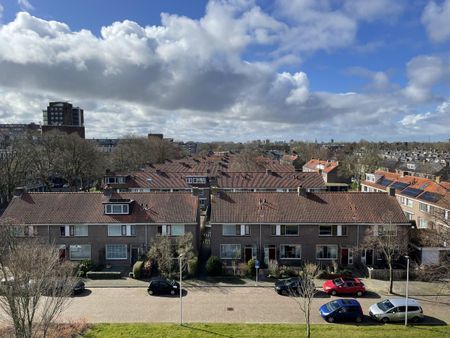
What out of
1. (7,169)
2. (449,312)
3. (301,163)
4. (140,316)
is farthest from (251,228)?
(301,163)

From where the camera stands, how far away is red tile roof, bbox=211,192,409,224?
3793 centimetres

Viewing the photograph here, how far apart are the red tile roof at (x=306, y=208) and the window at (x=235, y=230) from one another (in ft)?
1.70

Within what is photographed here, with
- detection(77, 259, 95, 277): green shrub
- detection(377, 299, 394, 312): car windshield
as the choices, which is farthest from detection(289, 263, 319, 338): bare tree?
detection(77, 259, 95, 277): green shrub

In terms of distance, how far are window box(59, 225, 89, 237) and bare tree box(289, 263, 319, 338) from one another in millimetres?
22446

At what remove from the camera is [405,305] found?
2600 centimetres

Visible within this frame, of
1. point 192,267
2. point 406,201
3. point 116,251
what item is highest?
point 406,201

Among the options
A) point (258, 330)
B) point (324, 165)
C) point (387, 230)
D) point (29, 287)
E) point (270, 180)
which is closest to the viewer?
point (29, 287)

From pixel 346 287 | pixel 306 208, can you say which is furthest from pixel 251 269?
pixel 306 208

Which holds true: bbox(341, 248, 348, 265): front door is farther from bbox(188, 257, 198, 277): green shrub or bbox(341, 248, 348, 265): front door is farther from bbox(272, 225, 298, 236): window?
bbox(188, 257, 198, 277): green shrub

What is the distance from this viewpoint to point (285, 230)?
38000 mm

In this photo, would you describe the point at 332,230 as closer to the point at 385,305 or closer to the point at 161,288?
the point at 385,305

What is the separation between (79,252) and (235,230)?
1700cm

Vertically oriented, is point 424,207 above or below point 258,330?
above

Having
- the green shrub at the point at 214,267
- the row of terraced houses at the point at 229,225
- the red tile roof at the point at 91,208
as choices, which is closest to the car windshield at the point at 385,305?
the row of terraced houses at the point at 229,225
